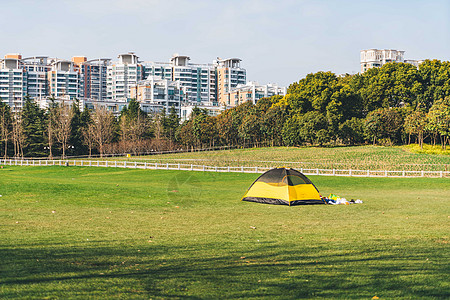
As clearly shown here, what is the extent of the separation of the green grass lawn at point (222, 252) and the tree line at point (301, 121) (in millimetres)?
62971

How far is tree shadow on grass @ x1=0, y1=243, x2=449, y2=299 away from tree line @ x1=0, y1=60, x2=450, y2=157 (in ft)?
223

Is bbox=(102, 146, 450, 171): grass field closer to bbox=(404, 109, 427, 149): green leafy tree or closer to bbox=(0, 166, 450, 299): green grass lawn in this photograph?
bbox=(404, 109, 427, 149): green leafy tree

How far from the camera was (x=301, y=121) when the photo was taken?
88000 millimetres

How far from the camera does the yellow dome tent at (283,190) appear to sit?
20.0 meters

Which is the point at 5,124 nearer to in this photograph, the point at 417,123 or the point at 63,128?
the point at 63,128

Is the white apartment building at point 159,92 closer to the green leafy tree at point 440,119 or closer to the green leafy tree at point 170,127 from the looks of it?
the green leafy tree at point 170,127

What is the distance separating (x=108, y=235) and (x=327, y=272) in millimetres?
5902

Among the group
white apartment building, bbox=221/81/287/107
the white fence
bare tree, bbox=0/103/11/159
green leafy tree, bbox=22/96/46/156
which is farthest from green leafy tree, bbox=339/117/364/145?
white apartment building, bbox=221/81/287/107

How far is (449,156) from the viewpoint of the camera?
61062 mm

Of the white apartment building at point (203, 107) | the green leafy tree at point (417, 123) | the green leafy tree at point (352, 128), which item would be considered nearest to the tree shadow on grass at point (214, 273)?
the green leafy tree at point (417, 123)

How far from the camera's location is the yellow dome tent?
65.8 feet

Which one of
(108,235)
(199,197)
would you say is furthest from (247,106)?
(108,235)

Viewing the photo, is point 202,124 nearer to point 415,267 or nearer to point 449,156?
point 449,156

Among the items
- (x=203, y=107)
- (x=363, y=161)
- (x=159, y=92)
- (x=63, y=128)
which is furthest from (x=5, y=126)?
(x=159, y=92)
